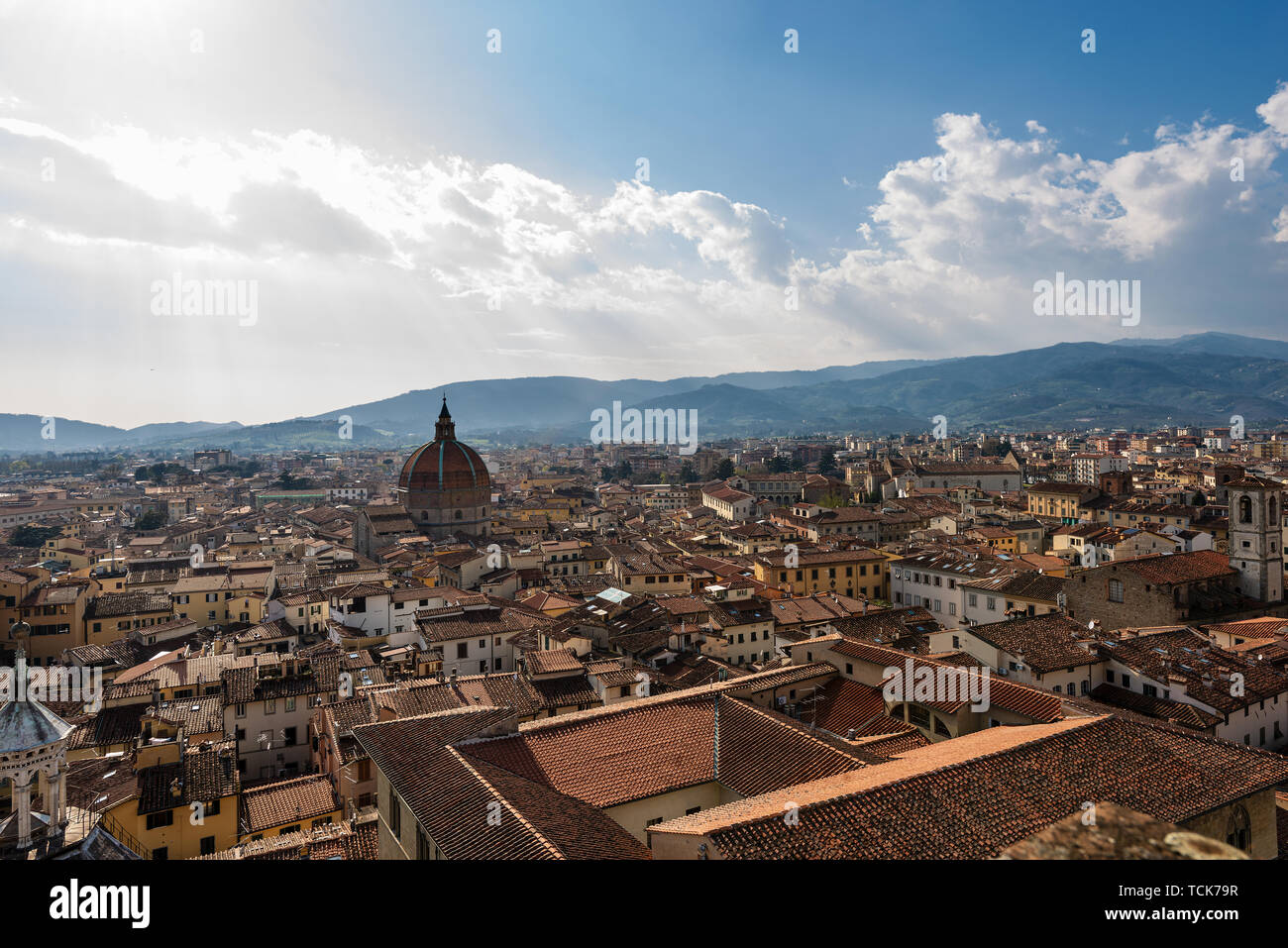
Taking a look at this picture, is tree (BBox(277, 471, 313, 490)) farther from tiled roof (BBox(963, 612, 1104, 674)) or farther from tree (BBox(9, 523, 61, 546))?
tiled roof (BBox(963, 612, 1104, 674))

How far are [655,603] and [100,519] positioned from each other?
282 feet

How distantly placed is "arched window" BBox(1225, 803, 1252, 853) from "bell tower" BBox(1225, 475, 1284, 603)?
26449mm

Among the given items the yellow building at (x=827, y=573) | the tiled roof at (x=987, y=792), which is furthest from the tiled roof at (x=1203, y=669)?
the yellow building at (x=827, y=573)

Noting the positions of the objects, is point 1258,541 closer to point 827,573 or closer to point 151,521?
point 827,573

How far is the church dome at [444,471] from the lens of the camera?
6675 centimetres

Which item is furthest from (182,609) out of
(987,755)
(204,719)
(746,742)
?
(987,755)

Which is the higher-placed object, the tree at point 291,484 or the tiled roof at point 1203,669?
the tree at point 291,484

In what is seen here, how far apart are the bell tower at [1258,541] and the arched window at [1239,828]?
86.8ft

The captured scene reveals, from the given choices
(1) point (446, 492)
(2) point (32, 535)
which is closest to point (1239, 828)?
(1) point (446, 492)

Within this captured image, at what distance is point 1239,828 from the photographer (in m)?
10.5

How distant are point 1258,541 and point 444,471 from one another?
56096 millimetres

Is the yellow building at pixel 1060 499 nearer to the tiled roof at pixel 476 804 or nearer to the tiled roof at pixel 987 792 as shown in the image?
the tiled roof at pixel 987 792

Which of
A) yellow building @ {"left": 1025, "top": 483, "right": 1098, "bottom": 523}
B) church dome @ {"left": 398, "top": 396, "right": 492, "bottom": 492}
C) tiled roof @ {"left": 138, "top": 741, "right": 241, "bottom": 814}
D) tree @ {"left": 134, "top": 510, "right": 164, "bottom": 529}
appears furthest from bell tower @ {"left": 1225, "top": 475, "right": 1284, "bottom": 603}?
tree @ {"left": 134, "top": 510, "right": 164, "bottom": 529}

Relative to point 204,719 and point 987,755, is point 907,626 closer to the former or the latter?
point 987,755
